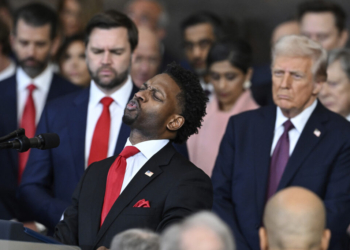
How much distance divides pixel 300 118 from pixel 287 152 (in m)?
0.22

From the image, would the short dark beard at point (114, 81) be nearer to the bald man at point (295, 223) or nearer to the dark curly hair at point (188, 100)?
the dark curly hair at point (188, 100)

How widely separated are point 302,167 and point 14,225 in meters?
1.73

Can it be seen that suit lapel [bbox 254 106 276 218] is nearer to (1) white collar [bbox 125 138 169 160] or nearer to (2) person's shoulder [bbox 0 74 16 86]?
(1) white collar [bbox 125 138 169 160]

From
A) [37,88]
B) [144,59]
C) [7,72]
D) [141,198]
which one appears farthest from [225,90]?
[141,198]

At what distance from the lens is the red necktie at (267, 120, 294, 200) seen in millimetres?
3330

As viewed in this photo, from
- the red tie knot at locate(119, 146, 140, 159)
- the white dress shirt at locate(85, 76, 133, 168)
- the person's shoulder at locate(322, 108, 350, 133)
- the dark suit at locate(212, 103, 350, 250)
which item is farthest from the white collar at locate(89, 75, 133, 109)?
the person's shoulder at locate(322, 108, 350, 133)

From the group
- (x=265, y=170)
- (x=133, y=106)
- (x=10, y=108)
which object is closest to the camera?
(x=133, y=106)

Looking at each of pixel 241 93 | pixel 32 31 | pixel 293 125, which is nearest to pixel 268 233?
pixel 293 125

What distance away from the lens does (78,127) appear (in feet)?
12.0

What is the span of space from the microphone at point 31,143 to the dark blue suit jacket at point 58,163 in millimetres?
1115

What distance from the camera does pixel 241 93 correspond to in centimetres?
444

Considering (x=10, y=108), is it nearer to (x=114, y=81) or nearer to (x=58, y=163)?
(x=58, y=163)

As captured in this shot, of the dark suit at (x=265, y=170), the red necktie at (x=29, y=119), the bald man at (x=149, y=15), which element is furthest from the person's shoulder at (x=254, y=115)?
the bald man at (x=149, y=15)

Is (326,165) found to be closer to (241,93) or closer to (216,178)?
(216,178)
